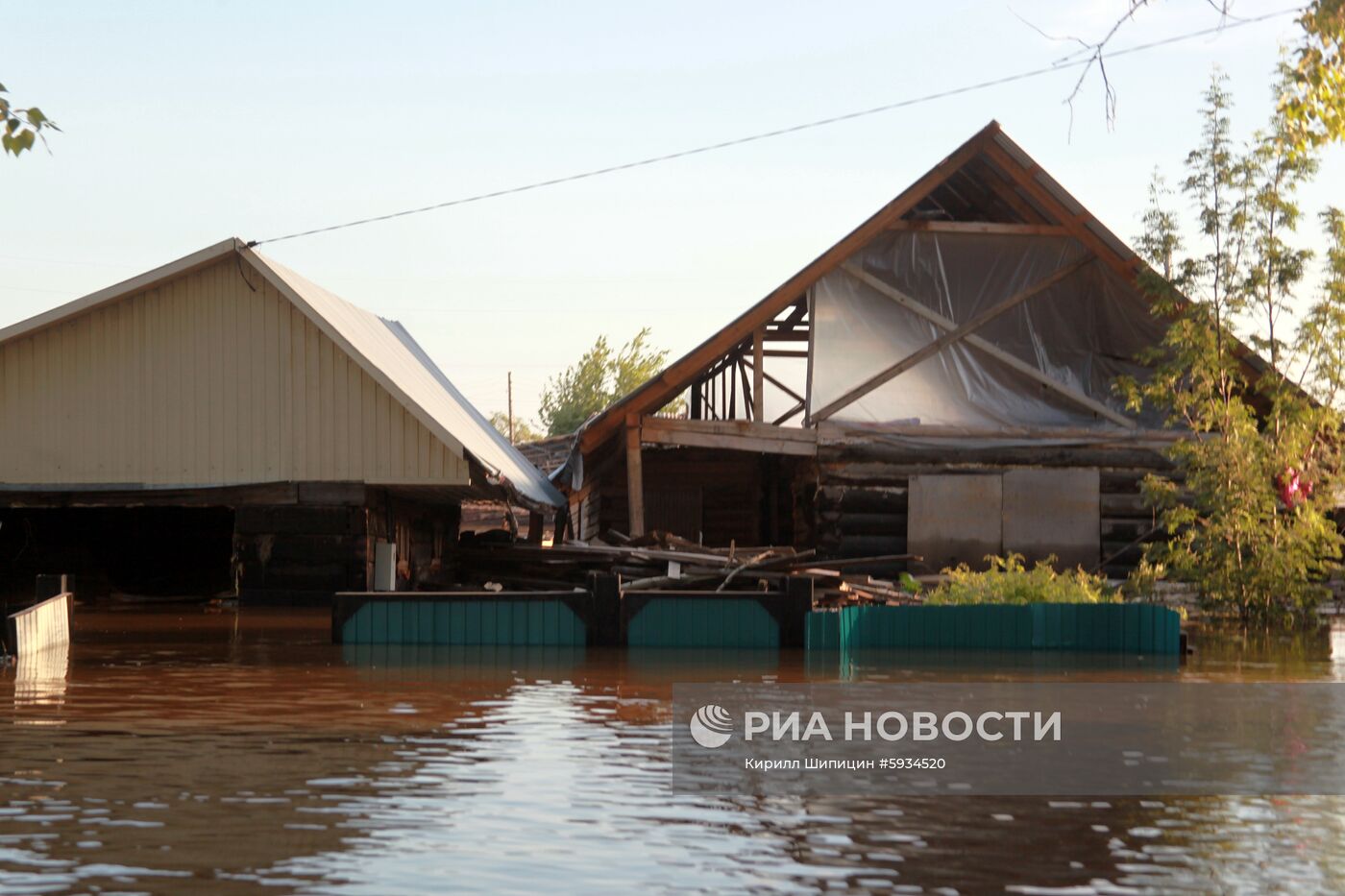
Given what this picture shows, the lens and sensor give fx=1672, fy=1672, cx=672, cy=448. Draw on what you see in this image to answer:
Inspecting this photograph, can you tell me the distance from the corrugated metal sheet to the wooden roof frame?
8.29ft

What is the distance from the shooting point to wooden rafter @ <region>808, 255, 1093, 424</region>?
2702 centimetres

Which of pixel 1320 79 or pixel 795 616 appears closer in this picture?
pixel 1320 79

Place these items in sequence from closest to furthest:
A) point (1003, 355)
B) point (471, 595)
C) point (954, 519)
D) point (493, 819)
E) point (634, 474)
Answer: point (493, 819) → point (471, 595) → point (634, 474) → point (954, 519) → point (1003, 355)

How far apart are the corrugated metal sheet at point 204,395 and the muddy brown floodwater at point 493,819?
41.9 ft

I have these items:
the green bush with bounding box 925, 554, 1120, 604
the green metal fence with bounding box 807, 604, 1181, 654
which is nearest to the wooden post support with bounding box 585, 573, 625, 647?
the green metal fence with bounding box 807, 604, 1181, 654

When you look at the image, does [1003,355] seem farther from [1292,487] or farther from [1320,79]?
[1320,79]

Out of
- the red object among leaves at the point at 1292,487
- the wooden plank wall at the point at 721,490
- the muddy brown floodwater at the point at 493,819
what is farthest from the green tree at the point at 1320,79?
the wooden plank wall at the point at 721,490

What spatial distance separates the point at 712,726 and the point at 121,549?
2439 centimetres

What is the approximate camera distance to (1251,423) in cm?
2447

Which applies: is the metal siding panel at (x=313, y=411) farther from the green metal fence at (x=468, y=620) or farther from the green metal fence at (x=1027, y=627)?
the green metal fence at (x=1027, y=627)

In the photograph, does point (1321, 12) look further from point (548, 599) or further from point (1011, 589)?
point (548, 599)

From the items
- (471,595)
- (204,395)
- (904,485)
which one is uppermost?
(204,395)

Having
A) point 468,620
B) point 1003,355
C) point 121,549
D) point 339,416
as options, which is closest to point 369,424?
point 339,416

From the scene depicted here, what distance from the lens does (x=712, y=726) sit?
35.6 feet
